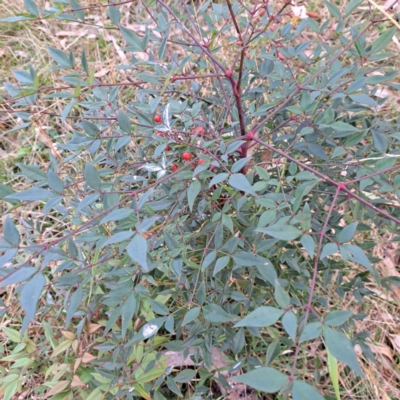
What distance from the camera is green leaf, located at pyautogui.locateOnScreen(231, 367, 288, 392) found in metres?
0.44

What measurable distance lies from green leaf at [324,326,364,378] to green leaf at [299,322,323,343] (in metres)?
0.01

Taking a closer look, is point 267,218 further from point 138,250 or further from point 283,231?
point 138,250

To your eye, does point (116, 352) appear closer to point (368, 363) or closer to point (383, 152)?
point (383, 152)

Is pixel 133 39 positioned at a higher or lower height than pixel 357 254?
higher

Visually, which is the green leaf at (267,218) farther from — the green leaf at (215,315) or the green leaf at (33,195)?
the green leaf at (33,195)

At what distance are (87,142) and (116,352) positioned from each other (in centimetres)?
51

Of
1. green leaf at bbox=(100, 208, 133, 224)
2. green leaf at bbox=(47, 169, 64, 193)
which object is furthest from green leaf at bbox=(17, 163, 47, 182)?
green leaf at bbox=(100, 208, 133, 224)

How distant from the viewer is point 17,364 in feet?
3.59

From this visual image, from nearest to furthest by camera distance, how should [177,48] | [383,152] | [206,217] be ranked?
[383,152]
[206,217]
[177,48]

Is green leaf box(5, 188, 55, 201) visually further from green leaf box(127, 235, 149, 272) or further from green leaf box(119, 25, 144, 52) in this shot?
green leaf box(119, 25, 144, 52)

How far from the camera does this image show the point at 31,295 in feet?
1.69

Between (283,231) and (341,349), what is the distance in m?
0.20

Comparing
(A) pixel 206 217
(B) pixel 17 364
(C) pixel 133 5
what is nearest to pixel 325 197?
(A) pixel 206 217

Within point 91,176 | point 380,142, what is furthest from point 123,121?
point 380,142
